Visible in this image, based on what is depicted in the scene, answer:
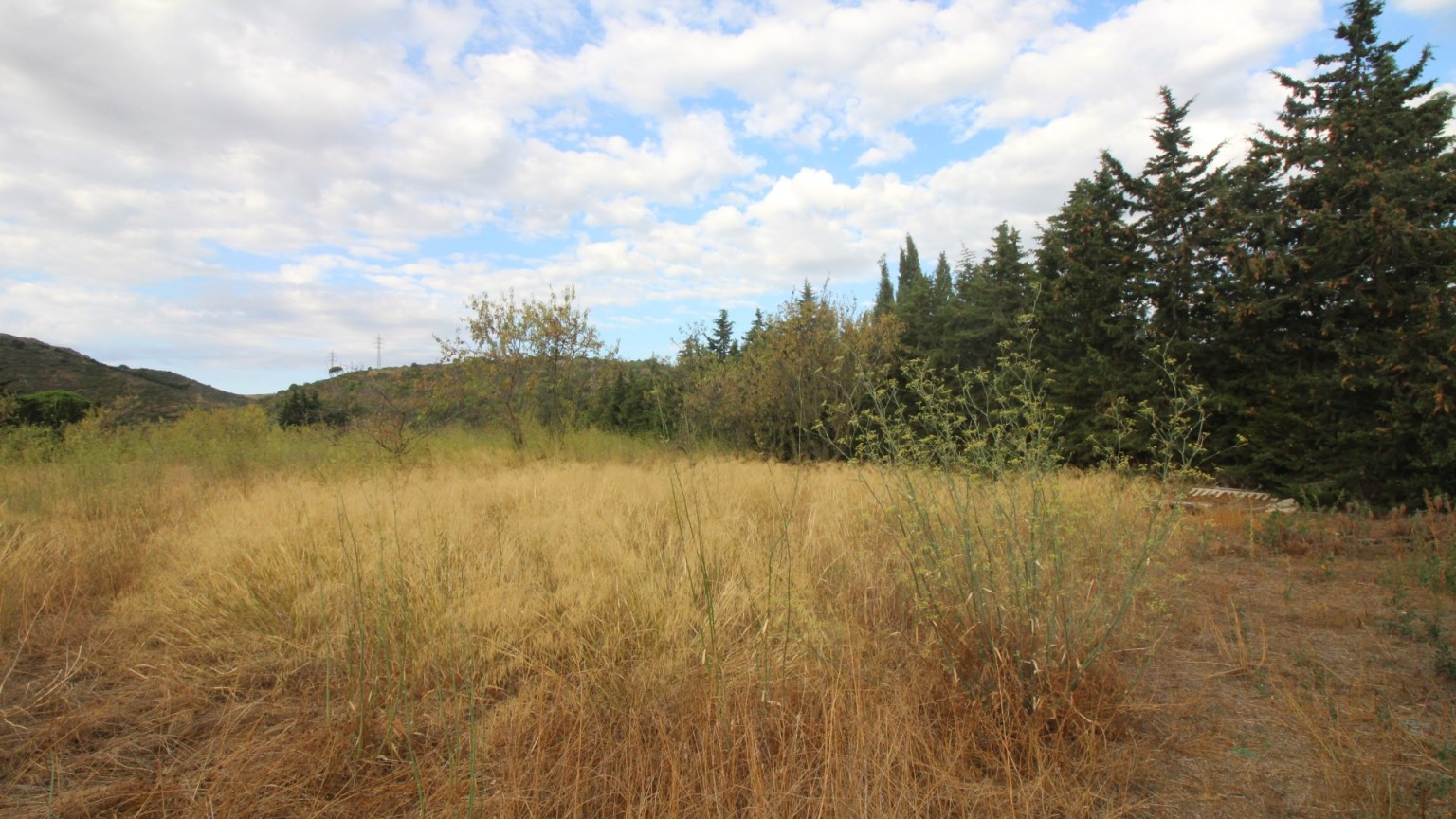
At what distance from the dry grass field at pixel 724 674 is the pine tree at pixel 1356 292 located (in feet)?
20.9

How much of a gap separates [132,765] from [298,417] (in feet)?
55.7

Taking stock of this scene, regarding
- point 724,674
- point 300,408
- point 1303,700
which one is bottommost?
point 1303,700

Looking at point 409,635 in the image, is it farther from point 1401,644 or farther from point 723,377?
point 723,377

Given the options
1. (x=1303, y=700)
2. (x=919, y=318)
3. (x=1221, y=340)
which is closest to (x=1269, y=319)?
(x=1221, y=340)

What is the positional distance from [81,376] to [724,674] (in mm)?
35869

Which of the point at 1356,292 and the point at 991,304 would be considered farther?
the point at 991,304

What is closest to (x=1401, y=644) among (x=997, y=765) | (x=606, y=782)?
(x=997, y=765)

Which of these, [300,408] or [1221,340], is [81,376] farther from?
[1221,340]

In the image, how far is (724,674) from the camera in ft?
8.87

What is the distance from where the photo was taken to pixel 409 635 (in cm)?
303

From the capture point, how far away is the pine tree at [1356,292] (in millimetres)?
9055

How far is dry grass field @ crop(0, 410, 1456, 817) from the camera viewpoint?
2.12m

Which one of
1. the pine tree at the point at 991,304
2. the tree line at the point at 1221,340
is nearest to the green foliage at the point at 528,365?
the tree line at the point at 1221,340

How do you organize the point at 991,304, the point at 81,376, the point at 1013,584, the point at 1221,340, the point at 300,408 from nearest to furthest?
the point at 1013,584, the point at 1221,340, the point at 300,408, the point at 991,304, the point at 81,376
